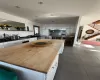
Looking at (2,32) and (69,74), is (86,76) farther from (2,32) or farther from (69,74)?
(2,32)

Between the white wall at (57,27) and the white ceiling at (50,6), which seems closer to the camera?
the white ceiling at (50,6)

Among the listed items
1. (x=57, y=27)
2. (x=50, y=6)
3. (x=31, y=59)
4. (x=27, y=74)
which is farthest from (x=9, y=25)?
(x=57, y=27)

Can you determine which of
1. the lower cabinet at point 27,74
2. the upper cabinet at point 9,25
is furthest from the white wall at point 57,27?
the lower cabinet at point 27,74

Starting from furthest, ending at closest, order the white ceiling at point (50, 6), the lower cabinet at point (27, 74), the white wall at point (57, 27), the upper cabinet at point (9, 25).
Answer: the white wall at point (57, 27), the upper cabinet at point (9, 25), the white ceiling at point (50, 6), the lower cabinet at point (27, 74)

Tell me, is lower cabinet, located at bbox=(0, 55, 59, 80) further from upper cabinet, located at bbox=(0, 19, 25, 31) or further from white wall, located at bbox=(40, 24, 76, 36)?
white wall, located at bbox=(40, 24, 76, 36)

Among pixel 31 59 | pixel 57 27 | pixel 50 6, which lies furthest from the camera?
pixel 57 27

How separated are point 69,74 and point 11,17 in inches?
170

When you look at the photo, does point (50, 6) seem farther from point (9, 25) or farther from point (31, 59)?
point (9, 25)

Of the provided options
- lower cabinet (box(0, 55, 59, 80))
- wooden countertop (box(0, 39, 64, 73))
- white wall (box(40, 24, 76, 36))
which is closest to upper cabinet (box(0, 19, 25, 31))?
wooden countertop (box(0, 39, 64, 73))

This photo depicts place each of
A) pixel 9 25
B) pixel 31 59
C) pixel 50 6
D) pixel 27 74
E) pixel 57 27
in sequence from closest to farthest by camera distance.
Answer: pixel 27 74 → pixel 31 59 → pixel 50 6 → pixel 9 25 → pixel 57 27

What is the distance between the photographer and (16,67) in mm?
881

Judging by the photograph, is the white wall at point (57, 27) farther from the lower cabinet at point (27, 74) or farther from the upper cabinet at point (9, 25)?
the lower cabinet at point (27, 74)

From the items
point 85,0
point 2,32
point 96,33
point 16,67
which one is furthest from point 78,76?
point 96,33

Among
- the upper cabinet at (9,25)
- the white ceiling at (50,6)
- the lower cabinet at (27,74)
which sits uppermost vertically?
the white ceiling at (50,6)
